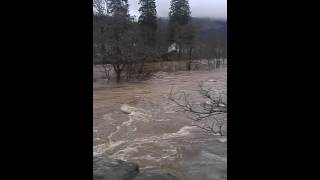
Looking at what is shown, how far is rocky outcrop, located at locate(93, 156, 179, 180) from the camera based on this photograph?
5801mm

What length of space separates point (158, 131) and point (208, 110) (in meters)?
3.22

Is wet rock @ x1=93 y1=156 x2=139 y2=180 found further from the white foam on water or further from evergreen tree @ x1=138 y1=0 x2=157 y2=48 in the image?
evergreen tree @ x1=138 y1=0 x2=157 y2=48

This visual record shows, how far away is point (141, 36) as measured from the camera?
44.8 ft

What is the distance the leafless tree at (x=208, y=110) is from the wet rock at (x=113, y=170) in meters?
1.32

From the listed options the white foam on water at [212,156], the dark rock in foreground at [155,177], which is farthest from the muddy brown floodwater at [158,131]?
the dark rock in foreground at [155,177]

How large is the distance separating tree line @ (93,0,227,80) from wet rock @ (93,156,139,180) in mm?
6472

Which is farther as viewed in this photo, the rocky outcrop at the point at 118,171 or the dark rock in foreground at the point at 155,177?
the dark rock in foreground at the point at 155,177

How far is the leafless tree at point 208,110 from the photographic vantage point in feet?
18.9

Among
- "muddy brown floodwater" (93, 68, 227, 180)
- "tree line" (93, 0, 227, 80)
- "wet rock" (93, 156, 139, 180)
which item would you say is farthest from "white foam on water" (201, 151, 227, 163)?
"tree line" (93, 0, 227, 80)

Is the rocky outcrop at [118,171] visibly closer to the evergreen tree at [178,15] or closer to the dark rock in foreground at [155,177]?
the dark rock in foreground at [155,177]
